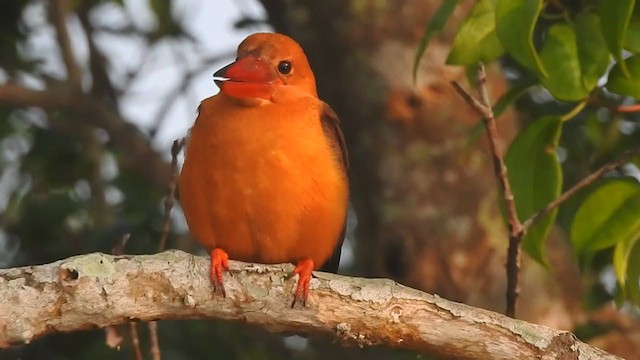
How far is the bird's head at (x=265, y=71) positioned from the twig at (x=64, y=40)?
1.96 m

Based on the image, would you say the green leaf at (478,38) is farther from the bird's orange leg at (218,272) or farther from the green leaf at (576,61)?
the bird's orange leg at (218,272)

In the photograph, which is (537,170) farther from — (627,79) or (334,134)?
(334,134)

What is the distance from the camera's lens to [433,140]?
180 inches

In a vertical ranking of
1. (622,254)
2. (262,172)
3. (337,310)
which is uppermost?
(262,172)

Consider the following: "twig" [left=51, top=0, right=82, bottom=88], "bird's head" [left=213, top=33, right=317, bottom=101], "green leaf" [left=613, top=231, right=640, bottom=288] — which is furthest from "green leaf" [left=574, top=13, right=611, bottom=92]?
"twig" [left=51, top=0, right=82, bottom=88]

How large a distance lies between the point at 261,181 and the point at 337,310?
69 cm

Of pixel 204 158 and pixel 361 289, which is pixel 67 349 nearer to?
pixel 204 158

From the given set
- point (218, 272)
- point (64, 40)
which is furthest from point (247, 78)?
point (64, 40)

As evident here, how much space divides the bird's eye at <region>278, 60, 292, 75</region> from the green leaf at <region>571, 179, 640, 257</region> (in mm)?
1068

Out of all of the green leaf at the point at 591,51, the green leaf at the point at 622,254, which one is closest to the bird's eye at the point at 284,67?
the green leaf at the point at 591,51

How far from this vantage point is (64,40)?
5.55m

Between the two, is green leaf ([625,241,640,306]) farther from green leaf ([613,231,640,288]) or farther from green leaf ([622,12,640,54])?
green leaf ([622,12,640,54])

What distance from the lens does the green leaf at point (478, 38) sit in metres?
2.92

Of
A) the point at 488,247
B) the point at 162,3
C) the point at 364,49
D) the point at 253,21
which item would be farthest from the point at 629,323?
the point at 162,3
